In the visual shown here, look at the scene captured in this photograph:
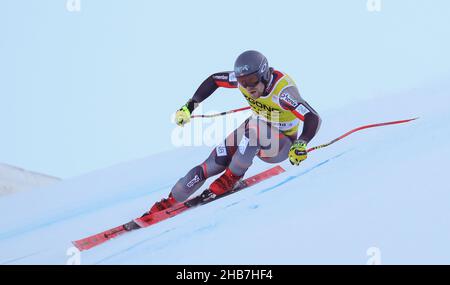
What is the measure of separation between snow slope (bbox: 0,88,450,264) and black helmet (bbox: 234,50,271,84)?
0.73 meters

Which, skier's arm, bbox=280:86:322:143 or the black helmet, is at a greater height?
the black helmet

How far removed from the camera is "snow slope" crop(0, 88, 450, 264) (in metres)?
2.85

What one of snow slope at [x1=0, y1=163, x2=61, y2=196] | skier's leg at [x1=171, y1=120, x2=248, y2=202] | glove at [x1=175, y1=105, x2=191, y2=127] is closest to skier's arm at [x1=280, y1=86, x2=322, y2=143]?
skier's leg at [x1=171, y1=120, x2=248, y2=202]

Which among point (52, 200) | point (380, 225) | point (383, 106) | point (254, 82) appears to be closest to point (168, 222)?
point (254, 82)

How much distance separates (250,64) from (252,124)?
49 cm

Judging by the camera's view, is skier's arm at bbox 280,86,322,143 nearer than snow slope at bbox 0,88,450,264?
No

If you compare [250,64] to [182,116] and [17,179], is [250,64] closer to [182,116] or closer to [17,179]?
[182,116]

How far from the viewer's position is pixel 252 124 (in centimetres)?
390

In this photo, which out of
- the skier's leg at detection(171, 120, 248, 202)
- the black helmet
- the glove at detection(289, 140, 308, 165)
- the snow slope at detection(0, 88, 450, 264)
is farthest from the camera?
the skier's leg at detection(171, 120, 248, 202)

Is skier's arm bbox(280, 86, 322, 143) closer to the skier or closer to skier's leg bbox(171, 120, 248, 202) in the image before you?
the skier

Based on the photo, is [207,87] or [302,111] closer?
[302,111]

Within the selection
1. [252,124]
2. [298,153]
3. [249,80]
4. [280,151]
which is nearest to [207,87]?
[252,124]

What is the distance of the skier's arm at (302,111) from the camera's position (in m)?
3.59

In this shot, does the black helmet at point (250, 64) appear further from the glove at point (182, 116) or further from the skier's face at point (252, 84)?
the glove at point (182, 116)
